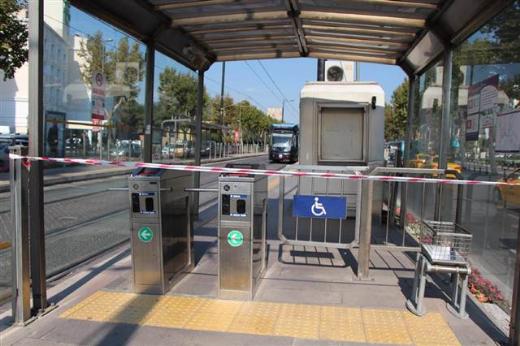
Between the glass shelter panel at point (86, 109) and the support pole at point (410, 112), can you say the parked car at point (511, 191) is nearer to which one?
the support pole at point (410, 112)

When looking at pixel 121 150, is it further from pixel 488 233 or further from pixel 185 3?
pixel 488 233

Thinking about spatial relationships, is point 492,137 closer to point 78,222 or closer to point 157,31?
point 157,31

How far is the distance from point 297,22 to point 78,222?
5002 mm

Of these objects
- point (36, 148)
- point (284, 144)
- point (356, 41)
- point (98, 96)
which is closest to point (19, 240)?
point (36, 148)

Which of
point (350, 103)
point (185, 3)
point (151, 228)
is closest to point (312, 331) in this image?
point (151, 228)

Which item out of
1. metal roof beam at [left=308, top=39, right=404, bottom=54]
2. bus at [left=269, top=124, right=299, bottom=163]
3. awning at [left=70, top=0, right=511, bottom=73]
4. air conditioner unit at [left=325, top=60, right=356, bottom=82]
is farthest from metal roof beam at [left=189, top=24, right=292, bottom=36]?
bus at [left=269, top=124, right=299, bottom=163]

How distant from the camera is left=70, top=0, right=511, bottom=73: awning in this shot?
541cm

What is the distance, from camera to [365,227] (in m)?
5.38

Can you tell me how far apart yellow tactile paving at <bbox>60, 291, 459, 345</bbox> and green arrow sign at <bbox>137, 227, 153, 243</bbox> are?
58 cm

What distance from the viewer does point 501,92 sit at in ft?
15.6

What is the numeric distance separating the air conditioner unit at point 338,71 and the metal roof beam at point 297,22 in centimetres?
607

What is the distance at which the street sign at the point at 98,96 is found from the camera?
616 cm

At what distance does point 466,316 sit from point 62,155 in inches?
184

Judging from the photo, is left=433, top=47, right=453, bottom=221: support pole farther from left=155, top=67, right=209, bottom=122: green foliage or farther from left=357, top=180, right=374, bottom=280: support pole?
left=155, top=67, right=209, bottom=122: green foliage
